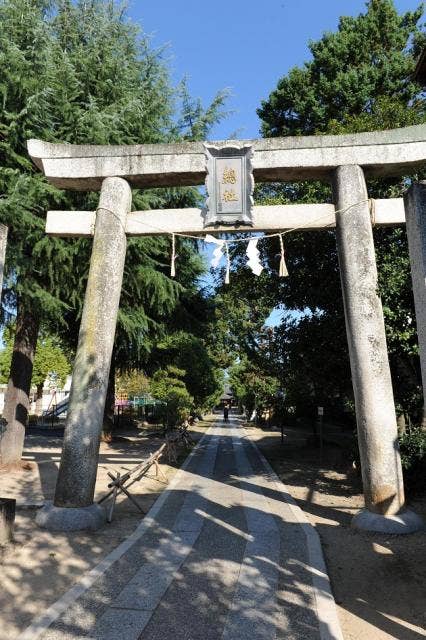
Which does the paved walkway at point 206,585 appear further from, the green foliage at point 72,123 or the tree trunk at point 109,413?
the tree trunk at point 109,413

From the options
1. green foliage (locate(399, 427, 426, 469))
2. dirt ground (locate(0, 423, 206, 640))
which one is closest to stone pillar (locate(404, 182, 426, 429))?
green foliage (locate(399, 427, 426, 469))

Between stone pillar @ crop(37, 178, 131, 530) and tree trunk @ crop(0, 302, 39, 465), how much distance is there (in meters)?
5.17

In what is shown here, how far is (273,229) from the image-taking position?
803 cm

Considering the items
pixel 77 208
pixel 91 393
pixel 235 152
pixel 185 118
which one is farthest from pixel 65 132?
pixel 91 393

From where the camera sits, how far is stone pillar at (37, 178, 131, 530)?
6.79 m

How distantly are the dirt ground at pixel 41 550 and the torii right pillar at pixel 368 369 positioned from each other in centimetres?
373

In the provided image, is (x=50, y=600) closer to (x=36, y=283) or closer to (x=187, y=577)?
(x=187, y=577)

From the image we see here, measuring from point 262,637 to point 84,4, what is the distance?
15.7m

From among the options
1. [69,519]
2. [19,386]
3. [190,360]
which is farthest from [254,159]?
[190,360]

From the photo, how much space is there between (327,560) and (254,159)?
6301mm

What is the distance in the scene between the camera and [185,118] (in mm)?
14375

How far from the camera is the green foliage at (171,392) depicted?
77.8 ft

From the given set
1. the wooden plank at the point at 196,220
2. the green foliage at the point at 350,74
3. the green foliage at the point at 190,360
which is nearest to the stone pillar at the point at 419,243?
the wooden plank at the point at 196,220

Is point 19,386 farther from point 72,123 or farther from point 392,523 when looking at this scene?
point 392,523
